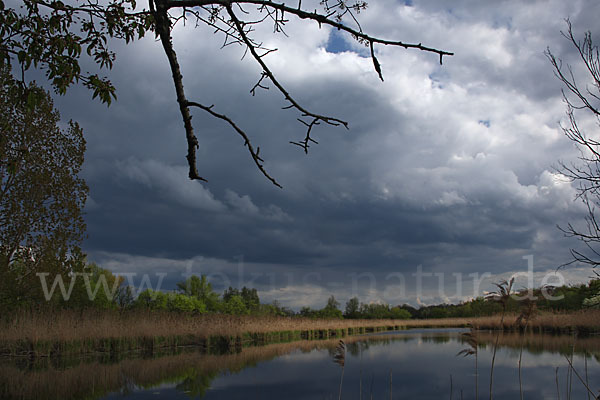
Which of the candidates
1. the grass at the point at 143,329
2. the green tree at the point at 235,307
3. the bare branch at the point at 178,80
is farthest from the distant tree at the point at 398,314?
the bare branch at the point at 178,80

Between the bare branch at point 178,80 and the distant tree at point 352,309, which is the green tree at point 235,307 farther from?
the bare branch at point 178,80

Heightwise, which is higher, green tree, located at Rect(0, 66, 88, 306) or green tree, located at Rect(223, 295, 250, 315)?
green tree, located at Rect(0, 66, 88, 306)

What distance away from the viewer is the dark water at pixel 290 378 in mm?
7145

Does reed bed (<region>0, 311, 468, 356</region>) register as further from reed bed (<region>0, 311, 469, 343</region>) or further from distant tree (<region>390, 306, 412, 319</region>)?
distant tree (<region>390, 306, 412, 319</region>)

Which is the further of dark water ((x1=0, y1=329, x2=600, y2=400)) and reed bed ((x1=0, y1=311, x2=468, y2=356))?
reed bed ((x1=0, y1=311, x2=468, y2=356))

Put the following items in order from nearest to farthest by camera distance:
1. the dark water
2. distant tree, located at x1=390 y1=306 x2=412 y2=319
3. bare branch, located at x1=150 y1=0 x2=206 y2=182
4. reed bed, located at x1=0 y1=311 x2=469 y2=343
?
bare branch, located at x1=150 y1=0 x2=206 y2=182 < the dark water < reed bed, located at x1=0 y1=311 x2=469 y2=343 < distant tree, located at x1=390 y1=306 x2=412 y2=319

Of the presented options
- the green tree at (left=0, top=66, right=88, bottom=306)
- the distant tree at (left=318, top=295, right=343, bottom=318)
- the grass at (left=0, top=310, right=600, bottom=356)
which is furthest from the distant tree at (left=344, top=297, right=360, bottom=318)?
the green tree at (left=0, top=66, right=88, bottom=306)

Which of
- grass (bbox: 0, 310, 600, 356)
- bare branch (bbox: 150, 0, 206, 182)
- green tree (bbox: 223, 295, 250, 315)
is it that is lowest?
green tree (bbox: 223, 295, 250, 315)

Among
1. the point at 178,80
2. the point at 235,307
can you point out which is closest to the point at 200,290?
the point at 235,307

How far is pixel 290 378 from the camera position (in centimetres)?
910

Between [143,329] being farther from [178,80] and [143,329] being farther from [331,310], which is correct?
[331,310]

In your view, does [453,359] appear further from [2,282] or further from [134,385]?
[2,282]

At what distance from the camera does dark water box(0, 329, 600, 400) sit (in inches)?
281

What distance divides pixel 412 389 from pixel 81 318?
30.1 feet
